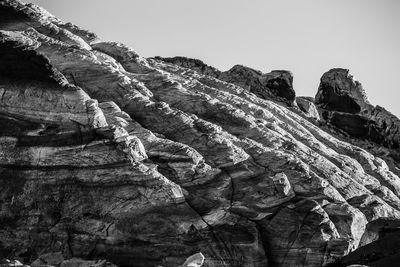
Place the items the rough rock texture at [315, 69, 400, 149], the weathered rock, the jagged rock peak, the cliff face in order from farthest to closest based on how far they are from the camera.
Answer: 1. the jagged rock peak
2. the weathered rock
3. the rough rock texture at [315, 69, 400, 149]
4. the cliff face

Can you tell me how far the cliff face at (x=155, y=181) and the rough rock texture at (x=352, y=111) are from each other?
105 ft

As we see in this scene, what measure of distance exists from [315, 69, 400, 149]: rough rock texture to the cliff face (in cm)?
3203

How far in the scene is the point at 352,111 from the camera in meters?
105

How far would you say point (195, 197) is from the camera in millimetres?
52281

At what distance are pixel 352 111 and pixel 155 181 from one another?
65.7m

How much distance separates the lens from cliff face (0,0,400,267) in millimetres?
48875

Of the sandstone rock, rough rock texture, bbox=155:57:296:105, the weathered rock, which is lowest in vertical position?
the sandstone rock

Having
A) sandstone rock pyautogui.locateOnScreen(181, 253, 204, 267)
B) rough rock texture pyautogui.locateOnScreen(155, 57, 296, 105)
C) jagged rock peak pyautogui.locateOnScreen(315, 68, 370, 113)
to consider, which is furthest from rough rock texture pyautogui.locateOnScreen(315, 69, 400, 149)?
sandstone rock pyautogui.locateOnScreen(181, 253, 204, 267)

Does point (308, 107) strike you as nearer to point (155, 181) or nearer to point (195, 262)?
point (155, 181)

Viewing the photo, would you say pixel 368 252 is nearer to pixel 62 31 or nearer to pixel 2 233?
pixel 2 233

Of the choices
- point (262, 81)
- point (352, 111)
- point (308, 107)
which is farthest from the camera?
point (352, 111)

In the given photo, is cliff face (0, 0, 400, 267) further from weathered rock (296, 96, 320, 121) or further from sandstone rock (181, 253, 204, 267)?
weathered rock (296, 96, 320, 121)

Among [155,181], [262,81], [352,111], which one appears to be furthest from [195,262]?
[352,111]

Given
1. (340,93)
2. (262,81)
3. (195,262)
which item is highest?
(340,93)
